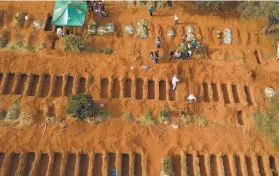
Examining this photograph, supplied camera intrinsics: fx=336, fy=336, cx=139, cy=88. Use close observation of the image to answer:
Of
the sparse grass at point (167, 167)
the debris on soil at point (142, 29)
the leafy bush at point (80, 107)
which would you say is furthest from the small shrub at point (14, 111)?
the debris on soil at point (142, 29)

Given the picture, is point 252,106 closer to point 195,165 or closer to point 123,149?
point 195,165

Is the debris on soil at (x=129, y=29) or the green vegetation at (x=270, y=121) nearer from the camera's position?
the green vegetation at (x=270, y=121)

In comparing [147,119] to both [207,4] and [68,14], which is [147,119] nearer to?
[68,14]

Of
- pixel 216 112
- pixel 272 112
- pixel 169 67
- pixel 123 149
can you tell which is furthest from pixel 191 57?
pixel 123 149

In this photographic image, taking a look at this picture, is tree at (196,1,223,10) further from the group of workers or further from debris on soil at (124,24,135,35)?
the group of workers

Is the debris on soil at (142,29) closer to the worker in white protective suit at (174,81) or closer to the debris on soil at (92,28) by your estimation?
the debris on soil at (92,28)

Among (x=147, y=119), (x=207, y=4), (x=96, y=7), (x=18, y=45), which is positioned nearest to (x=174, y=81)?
(x=147, y=119)

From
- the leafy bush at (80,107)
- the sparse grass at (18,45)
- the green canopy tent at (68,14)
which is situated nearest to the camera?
the leafy bush at (80,107)
